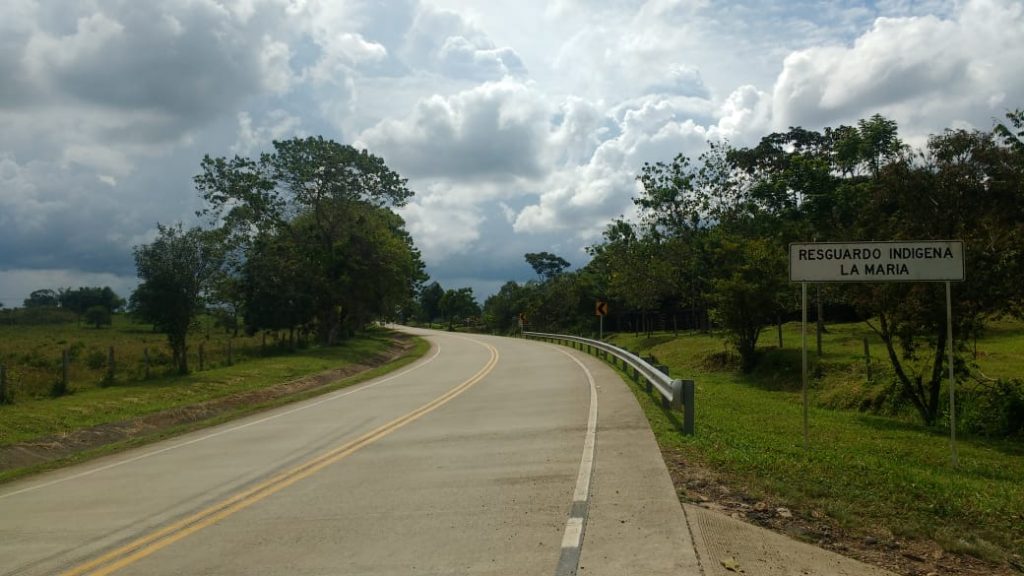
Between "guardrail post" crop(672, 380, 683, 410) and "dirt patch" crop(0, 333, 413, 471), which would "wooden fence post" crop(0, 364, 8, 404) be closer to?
"dirt patch" crop(0, 333, 413, 471)

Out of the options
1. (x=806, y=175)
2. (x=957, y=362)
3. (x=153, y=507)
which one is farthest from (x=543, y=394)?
(x=806, y=175)

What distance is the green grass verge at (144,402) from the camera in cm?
1512

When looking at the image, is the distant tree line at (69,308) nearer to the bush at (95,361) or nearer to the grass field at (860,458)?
the bush at (95,361)

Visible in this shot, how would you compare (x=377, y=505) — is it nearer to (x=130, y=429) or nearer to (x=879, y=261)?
(x=879, y=261)

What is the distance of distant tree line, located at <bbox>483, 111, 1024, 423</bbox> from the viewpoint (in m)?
15.6

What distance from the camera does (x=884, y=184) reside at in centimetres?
1645

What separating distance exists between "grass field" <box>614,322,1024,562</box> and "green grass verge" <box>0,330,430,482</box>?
32.7ft

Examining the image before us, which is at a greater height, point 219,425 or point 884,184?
point 884,184

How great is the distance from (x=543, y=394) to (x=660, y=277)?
29.1 meters

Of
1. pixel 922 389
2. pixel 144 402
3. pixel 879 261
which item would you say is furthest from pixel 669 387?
pixel 144 402

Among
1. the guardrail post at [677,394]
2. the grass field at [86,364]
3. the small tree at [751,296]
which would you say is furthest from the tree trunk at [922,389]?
the grass field at [86,364]

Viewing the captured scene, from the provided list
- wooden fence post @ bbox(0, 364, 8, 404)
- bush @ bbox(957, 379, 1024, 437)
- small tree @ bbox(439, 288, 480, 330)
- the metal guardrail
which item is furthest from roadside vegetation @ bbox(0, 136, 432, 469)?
small tree @ bbox(439, 288, 480, 330)

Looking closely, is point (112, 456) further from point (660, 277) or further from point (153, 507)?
point (660, 277)

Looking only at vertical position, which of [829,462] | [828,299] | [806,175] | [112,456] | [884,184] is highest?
[806,175]
